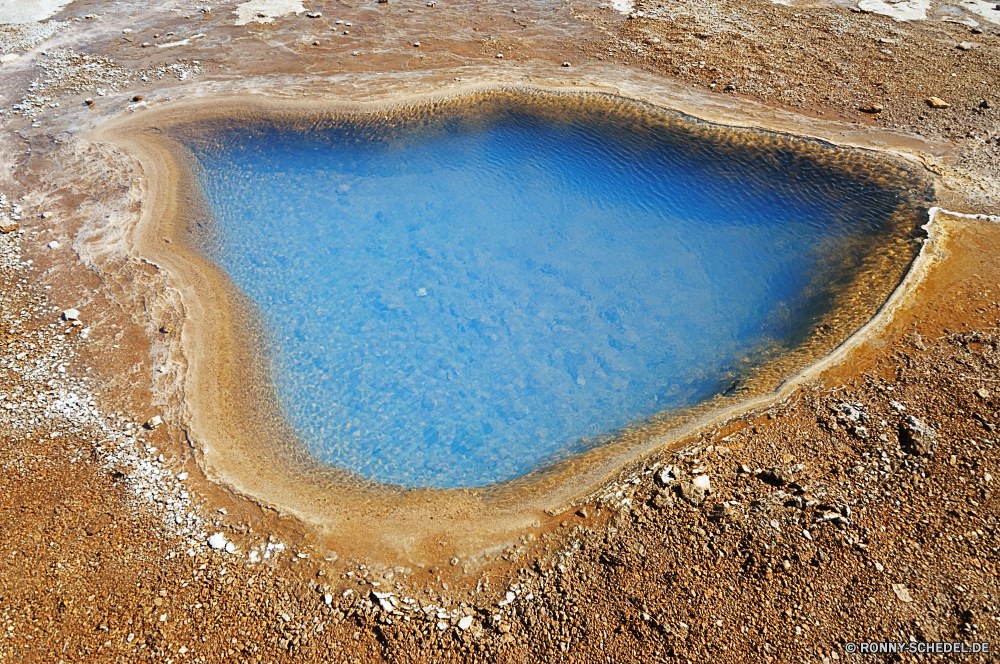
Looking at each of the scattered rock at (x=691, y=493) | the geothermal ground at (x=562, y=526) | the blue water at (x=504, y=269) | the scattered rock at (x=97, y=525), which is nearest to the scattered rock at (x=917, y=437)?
the geothermal ground at (x=562, y=526)

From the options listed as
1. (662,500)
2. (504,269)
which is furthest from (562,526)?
(504,269)

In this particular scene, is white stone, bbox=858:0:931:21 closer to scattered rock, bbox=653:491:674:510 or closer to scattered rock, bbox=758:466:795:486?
scattered rock, bbox=758:466:795:486

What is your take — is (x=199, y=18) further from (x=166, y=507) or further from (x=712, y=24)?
(x=166, y=507)

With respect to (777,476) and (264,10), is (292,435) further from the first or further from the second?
(264,10)

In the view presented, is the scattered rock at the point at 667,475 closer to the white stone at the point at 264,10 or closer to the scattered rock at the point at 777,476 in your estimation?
the scattered rock at the point at 777,476

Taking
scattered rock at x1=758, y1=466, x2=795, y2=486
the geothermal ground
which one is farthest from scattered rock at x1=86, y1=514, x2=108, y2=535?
scattered rock at x1=758, y1=466, x2=795, y2=486

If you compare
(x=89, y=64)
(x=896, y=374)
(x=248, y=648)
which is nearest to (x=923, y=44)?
(x=896, y=374)
